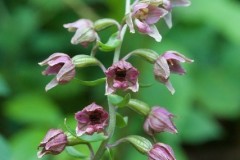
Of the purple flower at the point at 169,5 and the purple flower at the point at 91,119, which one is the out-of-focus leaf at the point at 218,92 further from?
the purple flower at the point at 91,119

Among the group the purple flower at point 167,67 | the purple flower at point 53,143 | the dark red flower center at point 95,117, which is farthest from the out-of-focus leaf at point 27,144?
the purple flower at point 167,67

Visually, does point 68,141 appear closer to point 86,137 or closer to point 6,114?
point 86,137

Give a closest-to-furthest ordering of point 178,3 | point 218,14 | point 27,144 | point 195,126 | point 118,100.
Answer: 1. point 118,100
2. point 178,3
3. point 27,144
4. point 218,14
5. point 195,126

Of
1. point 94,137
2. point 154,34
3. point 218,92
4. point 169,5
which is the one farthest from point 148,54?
point 218,92

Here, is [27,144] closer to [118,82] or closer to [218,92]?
[118,82]

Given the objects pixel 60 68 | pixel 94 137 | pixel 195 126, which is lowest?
pixel 195 126

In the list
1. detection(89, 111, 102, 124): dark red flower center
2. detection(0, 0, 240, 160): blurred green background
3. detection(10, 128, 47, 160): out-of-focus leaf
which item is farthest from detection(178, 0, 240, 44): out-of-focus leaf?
detection(89, 111, 102, 124): dark red flower center

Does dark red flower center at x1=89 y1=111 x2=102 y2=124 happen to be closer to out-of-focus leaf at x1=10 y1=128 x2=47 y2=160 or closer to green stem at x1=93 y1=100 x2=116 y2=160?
green stem at x1=93 y1=100 x2=116 y2=160
